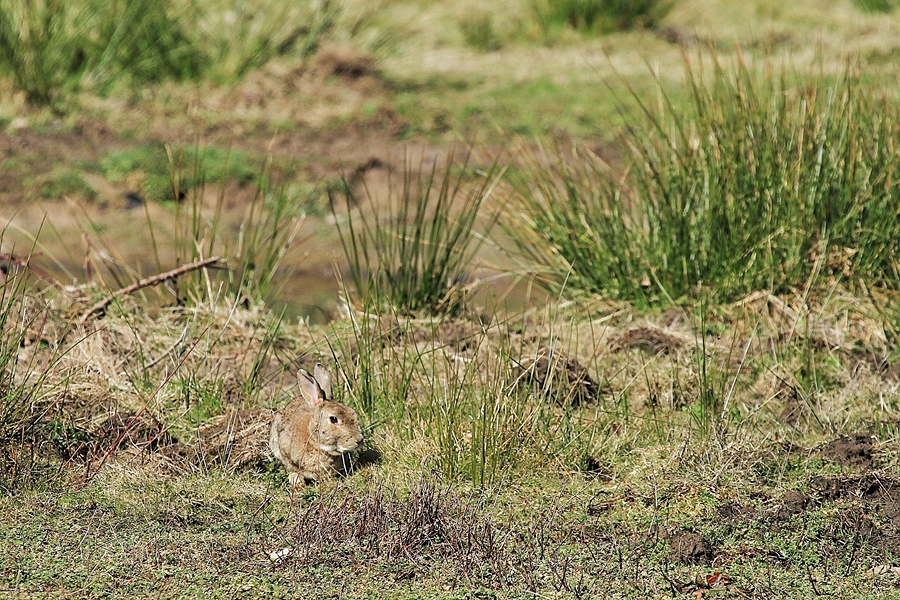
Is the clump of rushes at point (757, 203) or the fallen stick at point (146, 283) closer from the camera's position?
the fallen stick at point (146, 283)

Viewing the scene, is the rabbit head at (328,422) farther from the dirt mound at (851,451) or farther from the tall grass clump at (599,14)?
the tall grass clump at (599,14)

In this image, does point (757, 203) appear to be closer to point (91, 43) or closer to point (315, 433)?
point (315, 433)

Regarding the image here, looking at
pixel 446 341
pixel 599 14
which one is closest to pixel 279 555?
pixel 446 341

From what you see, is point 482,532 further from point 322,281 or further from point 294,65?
point 294,65

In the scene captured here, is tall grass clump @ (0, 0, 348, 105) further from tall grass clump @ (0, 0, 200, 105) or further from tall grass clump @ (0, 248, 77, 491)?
tall grass clump @ (0, 248, 77, 491)

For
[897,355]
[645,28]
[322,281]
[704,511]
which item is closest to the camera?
[704,511]

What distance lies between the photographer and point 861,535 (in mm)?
3838

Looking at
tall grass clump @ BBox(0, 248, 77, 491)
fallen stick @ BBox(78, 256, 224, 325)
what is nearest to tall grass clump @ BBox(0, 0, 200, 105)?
fallen stick @ BBox(78, 256, 224, 325)

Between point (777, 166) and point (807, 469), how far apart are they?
197 centimetres

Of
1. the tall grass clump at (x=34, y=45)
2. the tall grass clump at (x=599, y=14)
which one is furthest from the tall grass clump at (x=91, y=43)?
the tall grass clump at (x=599, y=14)

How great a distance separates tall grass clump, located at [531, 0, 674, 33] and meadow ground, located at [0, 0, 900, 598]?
2721mm

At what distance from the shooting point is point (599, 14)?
11945 millimetres

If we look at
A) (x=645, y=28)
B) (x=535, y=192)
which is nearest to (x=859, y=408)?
(x=535, y=192)

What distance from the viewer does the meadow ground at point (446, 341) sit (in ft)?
12.2
